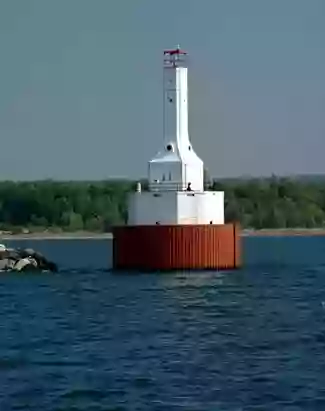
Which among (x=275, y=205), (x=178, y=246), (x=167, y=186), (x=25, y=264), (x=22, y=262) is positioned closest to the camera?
(x=178, y=246)

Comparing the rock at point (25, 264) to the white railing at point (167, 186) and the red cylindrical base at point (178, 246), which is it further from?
the white railing at point (167, 186)

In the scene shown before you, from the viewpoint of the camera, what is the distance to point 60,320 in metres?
48.4

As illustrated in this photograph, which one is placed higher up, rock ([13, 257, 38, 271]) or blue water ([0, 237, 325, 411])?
rock ([13, 257, 38, 271])

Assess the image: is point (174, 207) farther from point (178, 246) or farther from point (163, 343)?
point (163, 343)

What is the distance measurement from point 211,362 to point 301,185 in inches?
5750

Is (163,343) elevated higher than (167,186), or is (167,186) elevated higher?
(167,186)

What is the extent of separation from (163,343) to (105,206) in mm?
126958

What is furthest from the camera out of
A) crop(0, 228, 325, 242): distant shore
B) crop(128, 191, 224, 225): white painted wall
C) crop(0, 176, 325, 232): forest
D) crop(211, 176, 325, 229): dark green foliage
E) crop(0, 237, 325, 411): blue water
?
crop(0, 176, 325, 232): forest

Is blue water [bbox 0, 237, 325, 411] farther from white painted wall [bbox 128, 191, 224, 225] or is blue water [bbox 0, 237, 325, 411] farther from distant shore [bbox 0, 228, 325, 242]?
distant shore [bbox 0, 228, 325, 242]

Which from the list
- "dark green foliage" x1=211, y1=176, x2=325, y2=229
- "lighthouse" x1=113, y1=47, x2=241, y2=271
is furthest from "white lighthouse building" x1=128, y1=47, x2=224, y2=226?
"dark green foliage" x1=211, y1=176, x2=325, y2=229

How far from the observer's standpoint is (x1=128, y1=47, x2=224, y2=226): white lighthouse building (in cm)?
6656

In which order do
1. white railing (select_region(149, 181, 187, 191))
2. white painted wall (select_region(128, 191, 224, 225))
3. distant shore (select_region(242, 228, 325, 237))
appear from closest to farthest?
white painted wall (select_region(128, 191, 224, 225)) < white railing (select_region(149, 181, 187, 191)) < distant shore (select_region(242, 228, 325, 237))

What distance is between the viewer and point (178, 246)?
215 ft

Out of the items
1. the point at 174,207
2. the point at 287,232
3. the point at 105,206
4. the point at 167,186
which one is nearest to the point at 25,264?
the point at 167,186
